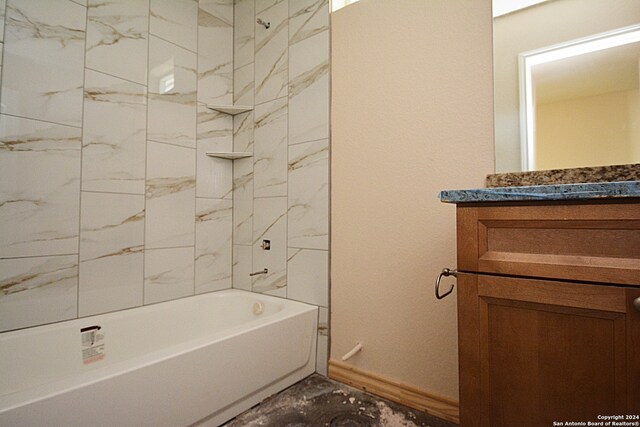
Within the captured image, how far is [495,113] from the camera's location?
→ 125 centimetres

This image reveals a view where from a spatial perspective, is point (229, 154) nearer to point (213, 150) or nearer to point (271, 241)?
point (213, 150)

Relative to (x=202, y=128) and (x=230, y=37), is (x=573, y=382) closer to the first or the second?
(x=202, y=128)

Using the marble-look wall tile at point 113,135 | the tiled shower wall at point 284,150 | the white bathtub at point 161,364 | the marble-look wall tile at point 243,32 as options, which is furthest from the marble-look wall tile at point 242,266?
the marble-look wall tile at point 243,32

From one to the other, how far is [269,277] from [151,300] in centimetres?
70

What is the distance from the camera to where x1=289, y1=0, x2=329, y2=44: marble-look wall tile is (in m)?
1.79

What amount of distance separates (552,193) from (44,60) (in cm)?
210

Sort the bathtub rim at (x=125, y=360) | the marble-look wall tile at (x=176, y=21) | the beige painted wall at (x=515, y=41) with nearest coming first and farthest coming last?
the bathtub rim at (x=125, y=360) < the beige painted wall at (x=515, y=41) < the marble-look wall tile at (x=176, y=21)

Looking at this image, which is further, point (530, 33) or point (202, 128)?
point (202, 128)

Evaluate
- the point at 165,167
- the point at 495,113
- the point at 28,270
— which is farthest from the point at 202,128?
the point at 495,113

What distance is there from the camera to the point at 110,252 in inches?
64.7

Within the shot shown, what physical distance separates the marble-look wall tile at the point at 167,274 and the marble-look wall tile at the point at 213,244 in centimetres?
7

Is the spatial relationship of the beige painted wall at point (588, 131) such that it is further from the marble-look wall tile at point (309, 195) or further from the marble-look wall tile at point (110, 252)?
the marble-look wall tile at point (110, 252)

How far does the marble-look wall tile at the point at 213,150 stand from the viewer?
2064mm

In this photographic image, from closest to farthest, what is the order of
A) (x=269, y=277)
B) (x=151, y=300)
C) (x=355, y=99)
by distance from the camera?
1. (x=355, y=99)
2. (x=151, y=300)
3. (x=269, y=277)
